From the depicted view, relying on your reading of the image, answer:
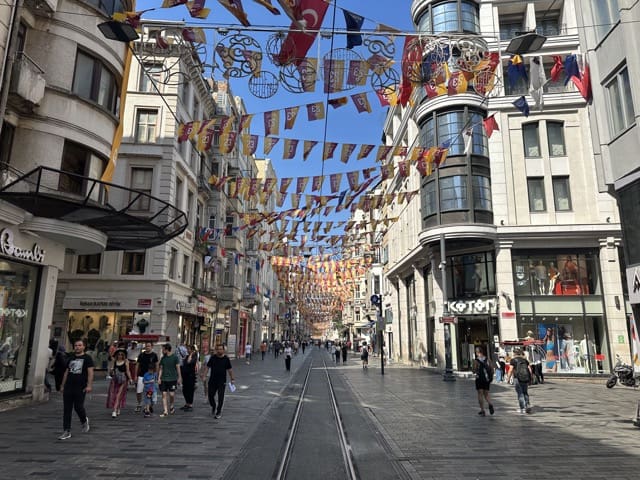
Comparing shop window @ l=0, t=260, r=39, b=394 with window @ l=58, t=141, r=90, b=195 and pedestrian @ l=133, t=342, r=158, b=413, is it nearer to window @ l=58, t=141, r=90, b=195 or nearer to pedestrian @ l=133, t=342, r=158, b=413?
window @ l=58, t=141, r=90, b=195

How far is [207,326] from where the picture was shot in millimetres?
33812

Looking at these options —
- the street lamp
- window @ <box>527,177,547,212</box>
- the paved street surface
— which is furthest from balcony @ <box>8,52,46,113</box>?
window @ <box>527,177,547,212</box>

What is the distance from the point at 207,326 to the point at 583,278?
84.1ft

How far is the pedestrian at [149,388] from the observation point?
447 inches

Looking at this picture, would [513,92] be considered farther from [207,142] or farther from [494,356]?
[207,142]

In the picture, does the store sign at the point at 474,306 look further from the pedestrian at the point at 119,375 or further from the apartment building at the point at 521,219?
the pedestrian at the point at 119,375

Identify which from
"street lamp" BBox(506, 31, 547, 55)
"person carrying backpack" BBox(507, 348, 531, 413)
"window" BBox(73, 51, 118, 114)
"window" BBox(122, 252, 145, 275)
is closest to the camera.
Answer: "street lamp" BBox(506, 31, 547, 55)

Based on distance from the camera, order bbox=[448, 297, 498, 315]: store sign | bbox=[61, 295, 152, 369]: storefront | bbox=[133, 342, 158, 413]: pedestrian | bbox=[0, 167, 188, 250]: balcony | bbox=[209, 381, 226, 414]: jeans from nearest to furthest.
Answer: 1. bbox=[0, 167, 188, 250]: balcony
2. bbox=[209, 381, 226, 414]: jeans
3. bbox=[133, 342, 158, 413]: pedestrian
4. bbox=[61, 295, 152, 369]: storefront
5. bbox=[448, 297, 498, 315]: store sign

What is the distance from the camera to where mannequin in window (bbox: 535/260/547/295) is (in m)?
24.3

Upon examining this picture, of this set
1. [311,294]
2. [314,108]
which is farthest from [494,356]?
[311,294]

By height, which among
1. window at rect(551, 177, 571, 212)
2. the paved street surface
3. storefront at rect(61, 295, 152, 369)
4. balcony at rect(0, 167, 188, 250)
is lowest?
the paved street surface

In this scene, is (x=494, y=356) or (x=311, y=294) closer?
(x=494, y=356)

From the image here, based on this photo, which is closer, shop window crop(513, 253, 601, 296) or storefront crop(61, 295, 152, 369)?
storefront crop(61, 295, 152, 369)

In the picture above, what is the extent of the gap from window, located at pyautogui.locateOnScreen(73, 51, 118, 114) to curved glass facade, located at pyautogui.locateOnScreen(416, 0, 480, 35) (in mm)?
18782
